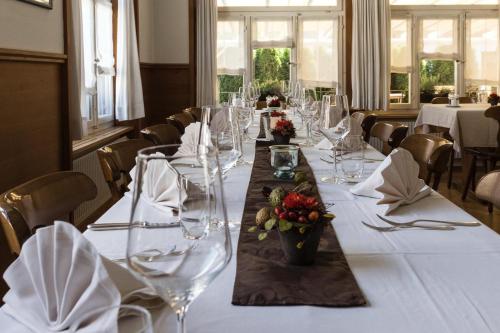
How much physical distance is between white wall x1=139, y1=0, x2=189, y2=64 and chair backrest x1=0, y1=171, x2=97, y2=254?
598cm

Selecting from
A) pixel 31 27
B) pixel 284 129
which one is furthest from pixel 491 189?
pixel 31 27

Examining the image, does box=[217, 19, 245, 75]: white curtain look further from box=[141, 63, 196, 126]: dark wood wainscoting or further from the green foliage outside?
the green foliage outside

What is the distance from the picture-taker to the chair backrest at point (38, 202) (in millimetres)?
1450

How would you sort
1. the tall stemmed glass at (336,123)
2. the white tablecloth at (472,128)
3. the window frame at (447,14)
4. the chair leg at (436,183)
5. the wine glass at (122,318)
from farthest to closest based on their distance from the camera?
1. the window frame at (447,14)
2. the white tablecloth at (472,128)
3. the chair leg at (436,183)
4. the tall stemmed glass at (336,123)
5. the wine glass at (122,318)

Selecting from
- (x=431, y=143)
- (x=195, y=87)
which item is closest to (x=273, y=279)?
(x=431, y=143)

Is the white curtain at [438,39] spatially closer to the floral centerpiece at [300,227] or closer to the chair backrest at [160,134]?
the chair backrest at [160,134]

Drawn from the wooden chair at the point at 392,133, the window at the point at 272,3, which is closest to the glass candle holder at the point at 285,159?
the wooden chair at the point at 392,133

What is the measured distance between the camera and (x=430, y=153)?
2641 millimetres

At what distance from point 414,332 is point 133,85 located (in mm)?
5543

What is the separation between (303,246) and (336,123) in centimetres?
105

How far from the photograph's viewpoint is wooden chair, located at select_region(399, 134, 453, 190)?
2.53 m

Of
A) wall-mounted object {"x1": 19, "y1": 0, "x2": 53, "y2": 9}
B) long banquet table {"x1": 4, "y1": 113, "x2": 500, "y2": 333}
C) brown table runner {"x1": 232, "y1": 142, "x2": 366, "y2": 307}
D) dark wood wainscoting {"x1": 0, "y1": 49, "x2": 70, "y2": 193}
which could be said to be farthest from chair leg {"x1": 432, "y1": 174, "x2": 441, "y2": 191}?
wall-mounted object {"x1": 19, "y1": 0, "x2": 53, "y2": 9}

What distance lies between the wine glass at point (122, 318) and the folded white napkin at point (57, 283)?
1 centimetres

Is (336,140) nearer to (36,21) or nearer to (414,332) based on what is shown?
(414,332)
